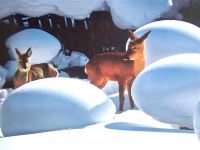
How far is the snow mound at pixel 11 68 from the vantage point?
450 centimetres

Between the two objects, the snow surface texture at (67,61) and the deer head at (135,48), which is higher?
the deer head at (135,48)

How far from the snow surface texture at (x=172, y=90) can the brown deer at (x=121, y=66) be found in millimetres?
571

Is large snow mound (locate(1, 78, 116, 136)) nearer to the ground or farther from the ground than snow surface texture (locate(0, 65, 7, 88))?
farther from the ground

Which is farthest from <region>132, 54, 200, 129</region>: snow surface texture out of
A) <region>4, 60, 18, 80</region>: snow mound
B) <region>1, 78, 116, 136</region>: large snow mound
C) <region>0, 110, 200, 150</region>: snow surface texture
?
<region>4, 60, 18, 80</region>: snow mound

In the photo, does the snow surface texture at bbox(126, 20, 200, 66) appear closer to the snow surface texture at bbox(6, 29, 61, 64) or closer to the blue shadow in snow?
the blue shadow in snow

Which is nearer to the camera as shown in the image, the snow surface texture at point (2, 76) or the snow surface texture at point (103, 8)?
the snow surface texture at point (2, 76)

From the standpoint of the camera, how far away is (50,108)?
2.27m

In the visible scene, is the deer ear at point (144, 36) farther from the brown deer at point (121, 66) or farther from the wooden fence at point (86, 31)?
the wooden fence at point (86, 31)

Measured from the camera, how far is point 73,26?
5086 mm

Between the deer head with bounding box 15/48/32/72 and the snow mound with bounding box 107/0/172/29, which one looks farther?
the snow mound with bounding box 107/0/172/29

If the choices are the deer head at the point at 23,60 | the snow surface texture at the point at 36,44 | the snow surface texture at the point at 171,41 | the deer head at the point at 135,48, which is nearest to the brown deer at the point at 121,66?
the deer head at the point at 135,48

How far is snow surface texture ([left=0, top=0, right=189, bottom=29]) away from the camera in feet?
15.6

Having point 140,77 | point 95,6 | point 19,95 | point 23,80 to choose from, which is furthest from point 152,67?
point 95,6

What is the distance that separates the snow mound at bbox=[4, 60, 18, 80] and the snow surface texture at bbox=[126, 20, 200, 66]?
6.05ft
